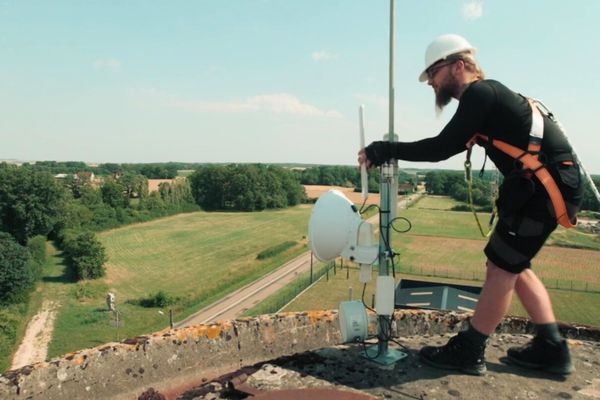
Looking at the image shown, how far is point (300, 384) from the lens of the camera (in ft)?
10.0

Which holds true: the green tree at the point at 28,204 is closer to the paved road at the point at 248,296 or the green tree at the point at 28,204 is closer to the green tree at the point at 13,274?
the green tree at the point at 13,274

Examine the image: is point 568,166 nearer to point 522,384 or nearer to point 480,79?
point 480,79

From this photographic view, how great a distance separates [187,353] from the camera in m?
3.72

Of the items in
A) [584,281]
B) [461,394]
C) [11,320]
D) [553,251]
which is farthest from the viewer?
[553,251]

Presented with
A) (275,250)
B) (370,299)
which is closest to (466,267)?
(275,250)

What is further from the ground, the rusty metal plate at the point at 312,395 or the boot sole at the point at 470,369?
the rusty metal plate at the point at 312,395

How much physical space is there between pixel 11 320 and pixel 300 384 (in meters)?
34.0

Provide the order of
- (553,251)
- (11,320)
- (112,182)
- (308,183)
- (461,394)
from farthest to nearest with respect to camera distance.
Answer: (308,183) → (112,182) → (553,251) → (11,320) → (461,394)

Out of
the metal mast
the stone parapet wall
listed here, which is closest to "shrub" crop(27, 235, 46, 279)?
the stone parapet wall

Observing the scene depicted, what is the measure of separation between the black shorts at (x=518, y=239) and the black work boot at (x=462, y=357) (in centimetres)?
62

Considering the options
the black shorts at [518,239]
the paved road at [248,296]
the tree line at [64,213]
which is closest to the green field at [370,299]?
the paved road at [248,296]

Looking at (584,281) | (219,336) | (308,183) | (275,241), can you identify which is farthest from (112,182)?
(219,336)

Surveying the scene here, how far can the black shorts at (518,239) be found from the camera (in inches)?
122

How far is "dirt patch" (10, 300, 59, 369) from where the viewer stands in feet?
84.4
